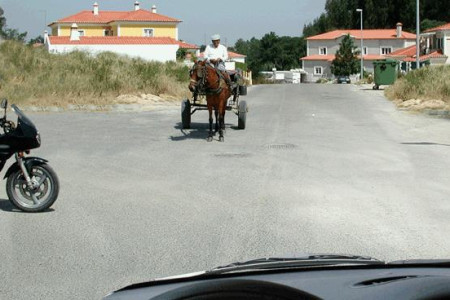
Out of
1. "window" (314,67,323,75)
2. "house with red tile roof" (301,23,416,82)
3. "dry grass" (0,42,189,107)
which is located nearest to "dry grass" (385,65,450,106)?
"dry grass" (0,42,189,107)

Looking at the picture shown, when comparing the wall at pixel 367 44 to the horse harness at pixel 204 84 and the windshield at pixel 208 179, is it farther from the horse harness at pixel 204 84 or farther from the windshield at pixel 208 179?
the horse harness at pixel 204 84

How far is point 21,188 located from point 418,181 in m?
5.94

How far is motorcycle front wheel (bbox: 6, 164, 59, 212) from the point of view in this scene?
9.98 meters

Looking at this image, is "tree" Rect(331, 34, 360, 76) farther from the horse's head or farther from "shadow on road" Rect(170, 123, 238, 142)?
the horse's head

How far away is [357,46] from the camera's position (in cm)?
13062

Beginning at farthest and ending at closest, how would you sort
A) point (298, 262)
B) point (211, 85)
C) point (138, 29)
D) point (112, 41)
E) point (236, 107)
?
point (138, 29) < point (112, 41) < point (236, 107) < point (211, 85) < point (298, 262)

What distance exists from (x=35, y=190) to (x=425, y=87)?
2419 centimetres

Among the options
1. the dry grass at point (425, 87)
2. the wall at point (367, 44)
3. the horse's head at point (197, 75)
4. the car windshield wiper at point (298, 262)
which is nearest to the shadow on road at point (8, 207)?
the car windshield wiper at point (298, 262)

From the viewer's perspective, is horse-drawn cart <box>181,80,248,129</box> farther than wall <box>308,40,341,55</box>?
No

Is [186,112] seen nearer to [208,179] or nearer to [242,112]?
[242,112]

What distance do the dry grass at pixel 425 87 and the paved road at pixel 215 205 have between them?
398 inches

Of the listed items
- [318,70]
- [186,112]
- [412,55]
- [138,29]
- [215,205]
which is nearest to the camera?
[215,205]

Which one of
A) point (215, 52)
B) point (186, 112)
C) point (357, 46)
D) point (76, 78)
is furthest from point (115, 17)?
point (215, 52)

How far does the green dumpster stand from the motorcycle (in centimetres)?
4061
